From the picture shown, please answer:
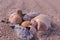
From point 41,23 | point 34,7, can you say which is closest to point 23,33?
point 41,23

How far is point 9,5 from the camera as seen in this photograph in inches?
75.9

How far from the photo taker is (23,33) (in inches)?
52.3

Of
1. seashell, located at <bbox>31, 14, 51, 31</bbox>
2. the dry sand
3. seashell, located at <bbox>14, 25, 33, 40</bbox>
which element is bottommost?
seashell, located at <bbox>14, 25, 33, 40</bbox>

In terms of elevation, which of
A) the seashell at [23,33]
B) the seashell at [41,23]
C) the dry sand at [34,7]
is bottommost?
the seashell at [23,33]

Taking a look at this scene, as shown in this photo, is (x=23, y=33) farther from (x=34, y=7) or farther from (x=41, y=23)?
(x=34, y=7)

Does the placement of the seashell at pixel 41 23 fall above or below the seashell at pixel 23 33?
above

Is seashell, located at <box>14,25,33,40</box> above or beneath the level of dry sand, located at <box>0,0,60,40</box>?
beneath

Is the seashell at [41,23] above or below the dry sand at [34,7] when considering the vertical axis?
below

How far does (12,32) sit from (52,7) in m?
0.71

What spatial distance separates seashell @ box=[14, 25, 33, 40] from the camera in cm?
131

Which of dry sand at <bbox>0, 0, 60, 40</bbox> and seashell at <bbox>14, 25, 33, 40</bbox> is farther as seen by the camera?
dry sand at <bbox>0, 0, 60, 40</bbox>

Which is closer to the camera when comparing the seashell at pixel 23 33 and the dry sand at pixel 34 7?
the seashell at pixel 23 33

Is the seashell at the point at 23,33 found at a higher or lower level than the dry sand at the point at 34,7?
lower

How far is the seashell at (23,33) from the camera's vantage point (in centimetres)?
131
